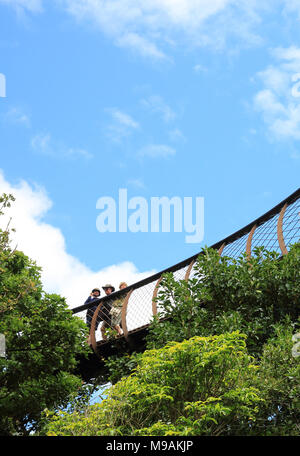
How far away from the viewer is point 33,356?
1273 cm

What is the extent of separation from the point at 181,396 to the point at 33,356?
4.55 metres

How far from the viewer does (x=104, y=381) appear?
1572 centimetres

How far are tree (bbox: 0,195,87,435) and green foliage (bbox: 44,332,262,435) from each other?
3273mm

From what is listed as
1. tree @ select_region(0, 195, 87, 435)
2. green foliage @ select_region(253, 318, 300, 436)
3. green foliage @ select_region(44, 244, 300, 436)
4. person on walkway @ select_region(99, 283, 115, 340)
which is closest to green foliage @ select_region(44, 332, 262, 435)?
green foliage @ select_region(44, 244, 300, 436)

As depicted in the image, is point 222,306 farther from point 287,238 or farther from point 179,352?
point 179,352

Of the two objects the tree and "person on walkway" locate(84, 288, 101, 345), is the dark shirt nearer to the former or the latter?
"person on walkway" locate(84, 288, 101, 345)

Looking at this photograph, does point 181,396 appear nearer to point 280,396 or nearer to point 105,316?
point 280,396

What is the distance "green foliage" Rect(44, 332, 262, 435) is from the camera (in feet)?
29.3

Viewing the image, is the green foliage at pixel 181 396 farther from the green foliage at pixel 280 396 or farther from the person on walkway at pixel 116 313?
the person on walkway at pixel 116 313

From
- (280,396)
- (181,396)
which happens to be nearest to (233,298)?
(280,396)

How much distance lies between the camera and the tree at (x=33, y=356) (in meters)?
12.5

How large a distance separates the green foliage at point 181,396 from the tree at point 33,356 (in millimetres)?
3273

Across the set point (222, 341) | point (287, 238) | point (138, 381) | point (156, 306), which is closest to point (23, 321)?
point (156, 306)

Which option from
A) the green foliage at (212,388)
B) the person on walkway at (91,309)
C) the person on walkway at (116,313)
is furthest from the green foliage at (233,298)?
the person on walkway at (91,309)
